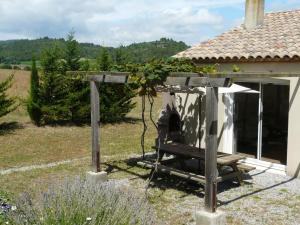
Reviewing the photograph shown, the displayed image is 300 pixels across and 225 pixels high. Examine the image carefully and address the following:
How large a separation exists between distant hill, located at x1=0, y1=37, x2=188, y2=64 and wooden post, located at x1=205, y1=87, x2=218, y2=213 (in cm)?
241

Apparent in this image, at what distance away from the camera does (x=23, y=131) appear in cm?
1739

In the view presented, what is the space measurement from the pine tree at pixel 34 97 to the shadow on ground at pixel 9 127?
784 mm

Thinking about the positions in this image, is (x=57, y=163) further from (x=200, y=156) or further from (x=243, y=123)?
(x=243, y=123)

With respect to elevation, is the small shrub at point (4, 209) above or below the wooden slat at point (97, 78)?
below

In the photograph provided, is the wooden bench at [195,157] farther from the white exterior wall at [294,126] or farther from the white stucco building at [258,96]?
the white exterior wall at [294,126]

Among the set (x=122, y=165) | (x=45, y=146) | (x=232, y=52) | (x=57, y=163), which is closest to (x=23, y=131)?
(x=45, y=146)

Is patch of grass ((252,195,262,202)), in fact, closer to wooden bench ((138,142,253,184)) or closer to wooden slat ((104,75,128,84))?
wooden bench ((138,142,253,184))

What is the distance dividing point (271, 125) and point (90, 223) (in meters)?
11.9

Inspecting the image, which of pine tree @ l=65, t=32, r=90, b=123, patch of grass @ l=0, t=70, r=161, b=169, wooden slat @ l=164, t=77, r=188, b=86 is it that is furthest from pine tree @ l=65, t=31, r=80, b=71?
wooden slat @ l=164, t=77, r=188, b=86

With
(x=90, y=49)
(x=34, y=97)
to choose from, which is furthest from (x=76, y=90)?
(x=90, y=49)

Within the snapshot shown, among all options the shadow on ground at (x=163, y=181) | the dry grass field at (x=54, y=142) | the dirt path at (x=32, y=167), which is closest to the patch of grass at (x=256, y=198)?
the shadow on ground at (x=163, y=181)

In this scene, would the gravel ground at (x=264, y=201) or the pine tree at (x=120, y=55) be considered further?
the pine tree at (x=120, y=55)

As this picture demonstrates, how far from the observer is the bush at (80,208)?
175 inches

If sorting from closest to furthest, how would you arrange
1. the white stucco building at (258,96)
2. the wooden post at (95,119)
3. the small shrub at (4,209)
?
the small shrub at (4,209)
the wooden post at (95,119)
the white stucco building at (258,96)
